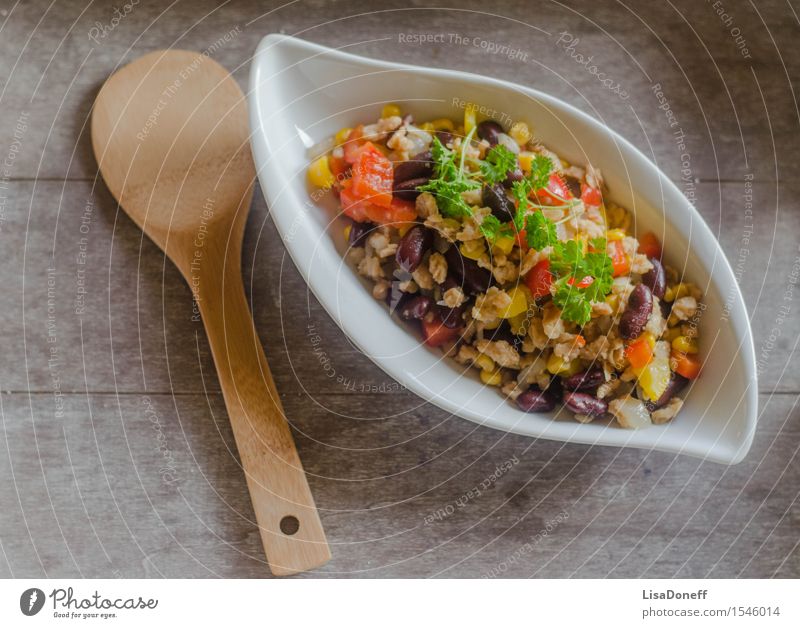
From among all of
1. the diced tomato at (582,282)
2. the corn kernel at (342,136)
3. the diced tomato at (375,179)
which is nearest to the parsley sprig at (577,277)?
the diced tomato at (582,282)

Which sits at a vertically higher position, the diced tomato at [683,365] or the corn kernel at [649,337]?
the corn kernel at [649,337]

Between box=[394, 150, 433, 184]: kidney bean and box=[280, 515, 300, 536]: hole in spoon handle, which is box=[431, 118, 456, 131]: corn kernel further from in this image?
box=[280, 515, 300, 536]: hole in spoon handle

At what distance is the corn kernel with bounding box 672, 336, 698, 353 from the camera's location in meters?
0.81

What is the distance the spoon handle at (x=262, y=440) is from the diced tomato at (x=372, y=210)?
0.20 metres

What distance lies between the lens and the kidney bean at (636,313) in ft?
2.47

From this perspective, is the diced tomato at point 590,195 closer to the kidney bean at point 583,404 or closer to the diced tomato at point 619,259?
the diced tomato at point 619,259

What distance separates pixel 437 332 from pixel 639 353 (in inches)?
9.6

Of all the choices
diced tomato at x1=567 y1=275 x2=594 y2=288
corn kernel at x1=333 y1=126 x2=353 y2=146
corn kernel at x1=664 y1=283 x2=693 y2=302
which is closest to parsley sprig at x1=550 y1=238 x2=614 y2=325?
diced tomato at x1=567 y1=275 x2=594 y2=288

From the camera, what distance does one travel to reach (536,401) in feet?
2.58

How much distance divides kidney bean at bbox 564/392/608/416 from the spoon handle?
0.38 metres

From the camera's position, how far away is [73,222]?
94cm

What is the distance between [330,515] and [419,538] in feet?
0.42

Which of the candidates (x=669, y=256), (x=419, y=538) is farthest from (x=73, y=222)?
(x=669, y=256)
